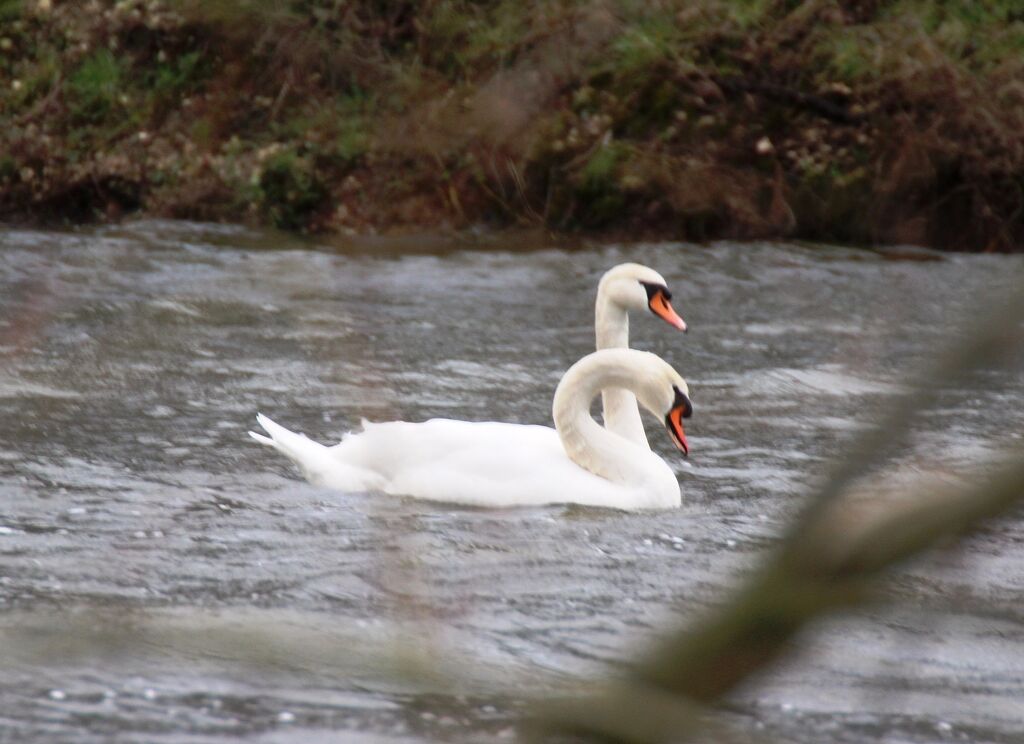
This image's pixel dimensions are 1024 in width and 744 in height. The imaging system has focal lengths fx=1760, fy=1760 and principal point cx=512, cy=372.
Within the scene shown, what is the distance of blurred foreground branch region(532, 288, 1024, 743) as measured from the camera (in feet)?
4.44

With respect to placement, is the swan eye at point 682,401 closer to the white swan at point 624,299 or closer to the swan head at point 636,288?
the white swan at point 624,299

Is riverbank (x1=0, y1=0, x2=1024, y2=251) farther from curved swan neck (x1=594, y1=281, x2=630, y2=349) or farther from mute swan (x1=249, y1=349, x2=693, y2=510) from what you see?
mute swan (x1=249, y1=349, x2=693, y2=510)

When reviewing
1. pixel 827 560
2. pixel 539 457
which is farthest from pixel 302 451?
pixel 827 560

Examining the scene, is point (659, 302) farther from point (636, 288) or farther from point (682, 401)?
point (682, 401)

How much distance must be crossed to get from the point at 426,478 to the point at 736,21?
10758 millimetres

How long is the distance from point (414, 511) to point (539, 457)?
57 cm

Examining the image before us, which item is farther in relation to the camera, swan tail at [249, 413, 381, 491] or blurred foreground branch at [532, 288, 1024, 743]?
swan tail at [249, 413, 381, 491]

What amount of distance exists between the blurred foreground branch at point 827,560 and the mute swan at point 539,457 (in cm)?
548

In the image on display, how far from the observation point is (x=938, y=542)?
4.52ft

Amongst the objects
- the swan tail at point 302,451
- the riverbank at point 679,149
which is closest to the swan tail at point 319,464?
the swan tail at point 302,451

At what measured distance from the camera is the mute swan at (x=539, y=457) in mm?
6988

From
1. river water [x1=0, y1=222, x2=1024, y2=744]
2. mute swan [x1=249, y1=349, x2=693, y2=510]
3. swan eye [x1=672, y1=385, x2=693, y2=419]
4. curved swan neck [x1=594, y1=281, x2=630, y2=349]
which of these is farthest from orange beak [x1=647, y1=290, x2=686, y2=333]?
swan eye [x1=672, y1=385, x2=693, y2=419]

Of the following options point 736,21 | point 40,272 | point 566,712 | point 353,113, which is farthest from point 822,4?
Result: point 566,712

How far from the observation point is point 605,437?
7.21 metres
